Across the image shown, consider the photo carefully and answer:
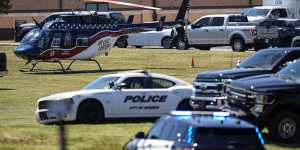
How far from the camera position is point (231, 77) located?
2041 cm

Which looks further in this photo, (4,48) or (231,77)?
(4,48)

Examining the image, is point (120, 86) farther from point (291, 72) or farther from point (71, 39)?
point (71, 39)

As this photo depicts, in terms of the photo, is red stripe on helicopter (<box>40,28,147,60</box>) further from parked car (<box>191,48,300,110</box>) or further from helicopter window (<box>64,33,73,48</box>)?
parked car (<box>191,48,300,110</box>)

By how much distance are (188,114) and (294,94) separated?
602cm

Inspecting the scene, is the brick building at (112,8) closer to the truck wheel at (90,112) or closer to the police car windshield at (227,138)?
the truck wheel at (90,112)

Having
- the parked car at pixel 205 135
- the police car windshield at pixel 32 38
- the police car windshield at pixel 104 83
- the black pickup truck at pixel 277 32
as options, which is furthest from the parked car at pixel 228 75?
the police car windshield at pixel 32 38

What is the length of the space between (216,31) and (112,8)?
3436cm

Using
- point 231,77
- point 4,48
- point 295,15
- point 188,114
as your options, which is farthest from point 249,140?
point 4,48

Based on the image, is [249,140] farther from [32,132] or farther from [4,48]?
[4,48]

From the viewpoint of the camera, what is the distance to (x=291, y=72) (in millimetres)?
18859

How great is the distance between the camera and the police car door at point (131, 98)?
21.7 meters

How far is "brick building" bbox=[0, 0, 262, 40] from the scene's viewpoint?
74438mm

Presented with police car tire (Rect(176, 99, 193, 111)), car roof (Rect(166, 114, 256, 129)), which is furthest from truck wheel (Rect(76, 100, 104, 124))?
car roof (Rect(166, 114, 256, 129))

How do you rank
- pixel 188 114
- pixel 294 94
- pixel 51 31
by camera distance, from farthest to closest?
pixel 51 31, pixel 294 94, pixel 188 114
